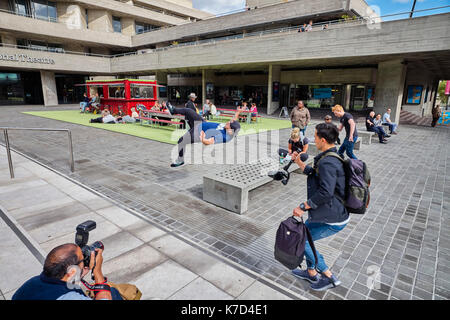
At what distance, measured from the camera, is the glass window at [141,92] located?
774 inches

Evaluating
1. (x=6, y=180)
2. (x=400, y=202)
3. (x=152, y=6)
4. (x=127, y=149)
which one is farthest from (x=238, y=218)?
(x=152, y=6)

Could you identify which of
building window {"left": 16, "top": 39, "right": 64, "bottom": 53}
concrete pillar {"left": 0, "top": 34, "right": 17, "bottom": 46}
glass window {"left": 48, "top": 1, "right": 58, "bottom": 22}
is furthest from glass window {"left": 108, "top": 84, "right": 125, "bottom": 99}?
glass window {"left": 48, "top": 1, "right": 58, "bottom": 22}

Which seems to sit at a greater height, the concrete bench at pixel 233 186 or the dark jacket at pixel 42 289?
the dark jacket at pixel 42 289

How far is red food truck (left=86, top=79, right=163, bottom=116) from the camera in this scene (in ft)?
63.9

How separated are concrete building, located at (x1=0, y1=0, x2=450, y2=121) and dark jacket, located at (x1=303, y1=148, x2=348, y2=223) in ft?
62.4

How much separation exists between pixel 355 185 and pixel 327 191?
319 mm

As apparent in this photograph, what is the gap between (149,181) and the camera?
677 cm

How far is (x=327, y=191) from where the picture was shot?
2619mm

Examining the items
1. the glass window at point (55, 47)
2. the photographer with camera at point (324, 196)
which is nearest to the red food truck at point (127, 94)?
the photographer with camera at point (324, 196)

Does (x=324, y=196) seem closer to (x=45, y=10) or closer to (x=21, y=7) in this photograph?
(x=21, y=7)

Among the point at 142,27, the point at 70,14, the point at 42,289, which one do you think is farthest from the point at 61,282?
the point at 142,27

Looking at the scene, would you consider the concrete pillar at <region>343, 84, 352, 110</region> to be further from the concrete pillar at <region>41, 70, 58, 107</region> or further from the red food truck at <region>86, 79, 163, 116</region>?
the concrete pillar at <region>41, 70, 58, 107</region>

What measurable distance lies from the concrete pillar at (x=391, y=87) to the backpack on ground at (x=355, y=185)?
21.0 metres

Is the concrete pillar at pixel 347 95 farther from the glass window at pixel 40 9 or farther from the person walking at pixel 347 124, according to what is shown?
the glass window at pixel 40 9
